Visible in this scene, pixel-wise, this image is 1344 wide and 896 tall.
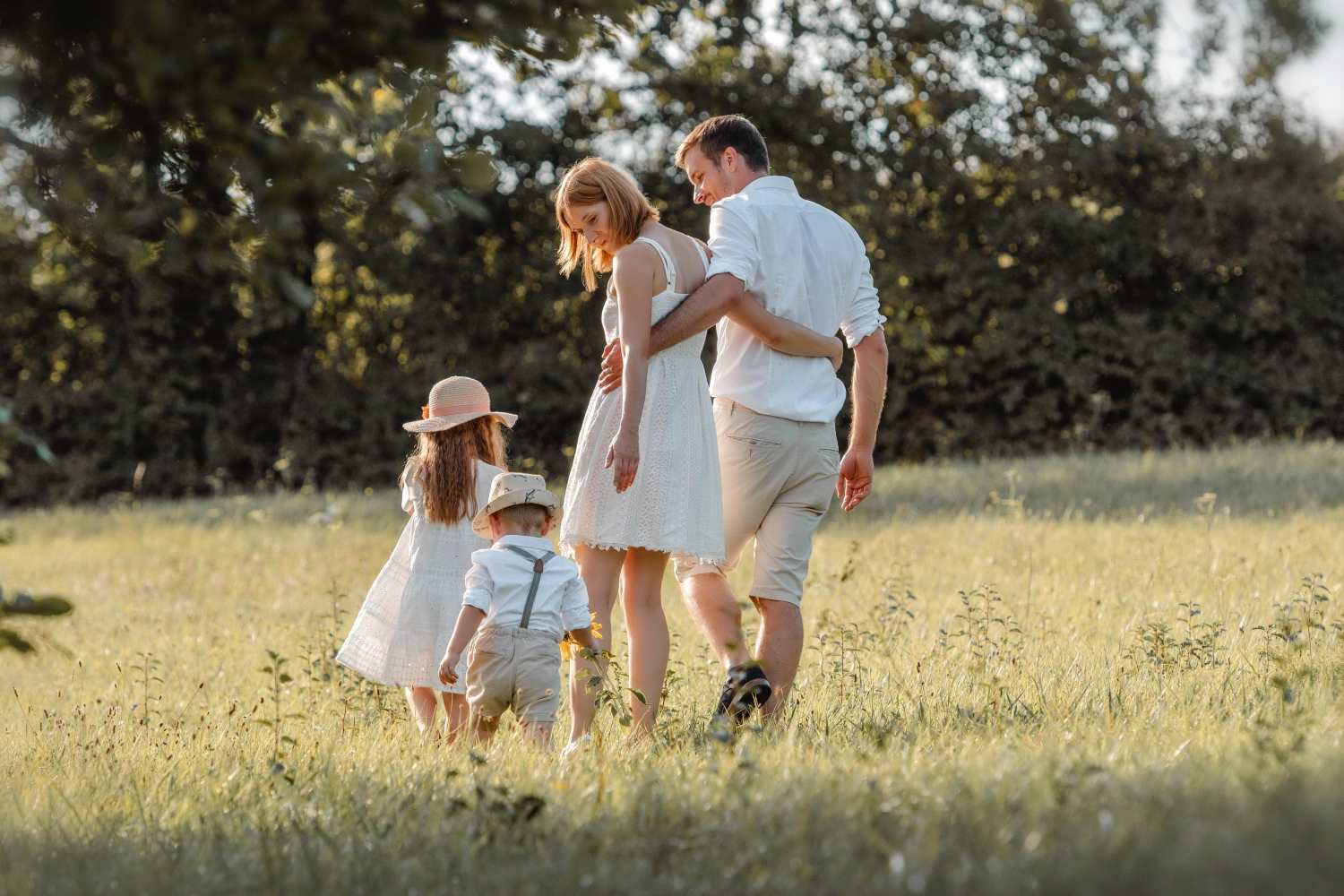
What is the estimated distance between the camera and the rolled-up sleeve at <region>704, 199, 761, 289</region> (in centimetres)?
393

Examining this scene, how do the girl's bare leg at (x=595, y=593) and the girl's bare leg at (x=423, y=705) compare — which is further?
the girl's bare leg at (x=423, y=705)

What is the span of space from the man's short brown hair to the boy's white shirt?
1526mm

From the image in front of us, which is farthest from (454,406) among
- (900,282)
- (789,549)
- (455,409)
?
(900,282)

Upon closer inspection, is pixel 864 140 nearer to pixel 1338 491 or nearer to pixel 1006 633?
pixel 1338 491

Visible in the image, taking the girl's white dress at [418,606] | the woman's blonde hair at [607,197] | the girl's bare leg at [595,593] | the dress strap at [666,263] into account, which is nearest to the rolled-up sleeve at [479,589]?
the girl's bare leg at [595,593]

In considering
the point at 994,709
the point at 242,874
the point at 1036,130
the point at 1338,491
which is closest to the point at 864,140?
the point at 1036,130

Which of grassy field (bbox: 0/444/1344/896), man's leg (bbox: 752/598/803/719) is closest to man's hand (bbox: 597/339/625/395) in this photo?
man's leg (bbox: 752/598/803/719)

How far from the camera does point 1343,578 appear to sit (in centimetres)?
604

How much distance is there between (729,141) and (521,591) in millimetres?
1760

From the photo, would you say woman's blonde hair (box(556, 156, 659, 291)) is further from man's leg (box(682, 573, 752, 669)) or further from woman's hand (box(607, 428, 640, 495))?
man's leg (box(682, 573, 752, 669))

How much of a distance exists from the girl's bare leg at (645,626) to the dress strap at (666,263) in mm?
896

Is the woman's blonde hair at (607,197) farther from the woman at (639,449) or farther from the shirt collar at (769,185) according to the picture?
the shirt collar at (769,185)

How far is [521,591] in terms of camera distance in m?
3.76

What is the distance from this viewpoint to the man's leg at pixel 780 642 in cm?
399
